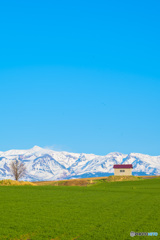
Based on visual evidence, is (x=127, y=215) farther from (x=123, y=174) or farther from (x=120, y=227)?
(x=123, y=174)

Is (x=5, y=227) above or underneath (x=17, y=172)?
underneath

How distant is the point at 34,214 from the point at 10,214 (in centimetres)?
230

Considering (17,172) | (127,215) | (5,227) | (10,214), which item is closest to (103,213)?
(127,215)

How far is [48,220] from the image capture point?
27.9 m

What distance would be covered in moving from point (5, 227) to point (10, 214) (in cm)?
689

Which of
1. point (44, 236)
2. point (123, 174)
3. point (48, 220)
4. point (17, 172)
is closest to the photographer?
point (44, 236)

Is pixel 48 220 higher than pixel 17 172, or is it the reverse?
pixel 17 172

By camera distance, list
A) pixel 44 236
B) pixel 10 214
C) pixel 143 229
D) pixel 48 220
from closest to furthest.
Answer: pixel 44 236
pixel 143 229
pixel 48 220
pixel 10 214

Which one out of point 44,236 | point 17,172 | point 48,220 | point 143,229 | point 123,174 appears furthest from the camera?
point 123,174

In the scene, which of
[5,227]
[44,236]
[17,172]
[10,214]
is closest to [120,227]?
[44,236]

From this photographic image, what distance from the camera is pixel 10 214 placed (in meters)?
31.2

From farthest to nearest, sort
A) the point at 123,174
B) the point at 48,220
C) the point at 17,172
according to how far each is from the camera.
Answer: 1. the point at 123,174
2. the point at 17,172
3. the point at 48,220

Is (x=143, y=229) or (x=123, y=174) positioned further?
(x=123, y=174)

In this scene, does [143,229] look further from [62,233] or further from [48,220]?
[48,220]
